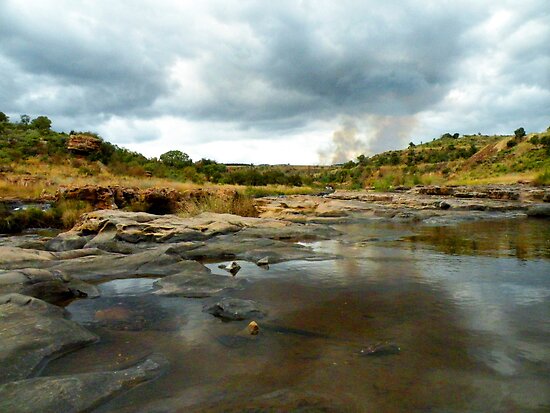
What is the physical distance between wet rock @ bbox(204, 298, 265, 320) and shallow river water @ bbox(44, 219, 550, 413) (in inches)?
5.8

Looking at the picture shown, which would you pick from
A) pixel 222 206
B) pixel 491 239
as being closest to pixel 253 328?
pixel 491 239

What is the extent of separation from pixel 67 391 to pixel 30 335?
4.14ft

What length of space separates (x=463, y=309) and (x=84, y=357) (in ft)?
14.1

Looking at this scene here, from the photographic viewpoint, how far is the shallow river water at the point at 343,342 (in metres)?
2.76

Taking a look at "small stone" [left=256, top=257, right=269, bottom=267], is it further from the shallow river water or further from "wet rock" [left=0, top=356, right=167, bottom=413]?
"wet rock" [left=0, top=356, right=167, bottom=413]

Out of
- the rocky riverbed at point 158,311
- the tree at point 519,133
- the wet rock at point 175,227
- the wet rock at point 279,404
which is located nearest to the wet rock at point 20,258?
the rocky riverbed at point 158,311

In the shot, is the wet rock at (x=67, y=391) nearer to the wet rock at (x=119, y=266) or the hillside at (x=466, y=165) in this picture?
the wet rock at (x=119, y=266)

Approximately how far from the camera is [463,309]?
4.78 meters

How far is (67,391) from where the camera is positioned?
2748 millimetres

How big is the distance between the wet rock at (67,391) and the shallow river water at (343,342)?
0.39 feet

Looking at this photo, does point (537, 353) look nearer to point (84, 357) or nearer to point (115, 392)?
point (115, 392)

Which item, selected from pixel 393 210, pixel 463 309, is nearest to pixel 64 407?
pixel 463 309

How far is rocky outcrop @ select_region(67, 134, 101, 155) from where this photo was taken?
46531 millimetres

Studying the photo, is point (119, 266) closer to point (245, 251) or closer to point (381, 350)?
point (245, 251)
